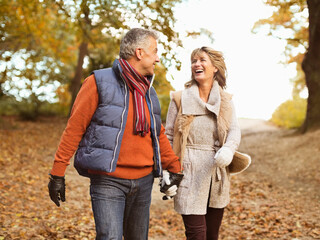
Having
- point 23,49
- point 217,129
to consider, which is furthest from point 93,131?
point 23,49

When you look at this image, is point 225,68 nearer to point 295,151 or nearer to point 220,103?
point 220,103

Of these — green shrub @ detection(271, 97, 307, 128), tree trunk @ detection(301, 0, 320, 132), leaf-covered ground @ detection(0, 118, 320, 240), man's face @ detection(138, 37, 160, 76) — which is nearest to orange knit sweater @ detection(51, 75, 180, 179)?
man's face @ detection(138, 37, 160, 76)

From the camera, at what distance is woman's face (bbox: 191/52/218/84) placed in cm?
338

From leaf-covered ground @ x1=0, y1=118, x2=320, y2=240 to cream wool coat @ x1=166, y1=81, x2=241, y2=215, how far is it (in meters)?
2.33

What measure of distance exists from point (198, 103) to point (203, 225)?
3.68ft

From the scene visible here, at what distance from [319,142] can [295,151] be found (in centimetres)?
74

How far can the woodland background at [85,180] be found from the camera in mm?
5625

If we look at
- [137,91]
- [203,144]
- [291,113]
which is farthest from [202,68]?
[291,113]

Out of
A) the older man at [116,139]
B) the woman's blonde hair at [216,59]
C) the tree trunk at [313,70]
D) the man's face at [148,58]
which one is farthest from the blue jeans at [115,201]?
the tree trunk at [313,70]

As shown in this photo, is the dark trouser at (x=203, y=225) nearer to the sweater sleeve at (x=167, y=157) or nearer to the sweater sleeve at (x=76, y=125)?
the sweater sleeve at (x=167, y=157)

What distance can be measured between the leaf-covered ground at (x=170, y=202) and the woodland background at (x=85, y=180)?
0.02 metres

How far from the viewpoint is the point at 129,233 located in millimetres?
2762

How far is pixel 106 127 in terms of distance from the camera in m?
2.42

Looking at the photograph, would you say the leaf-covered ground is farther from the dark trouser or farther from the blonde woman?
the blonde woman
